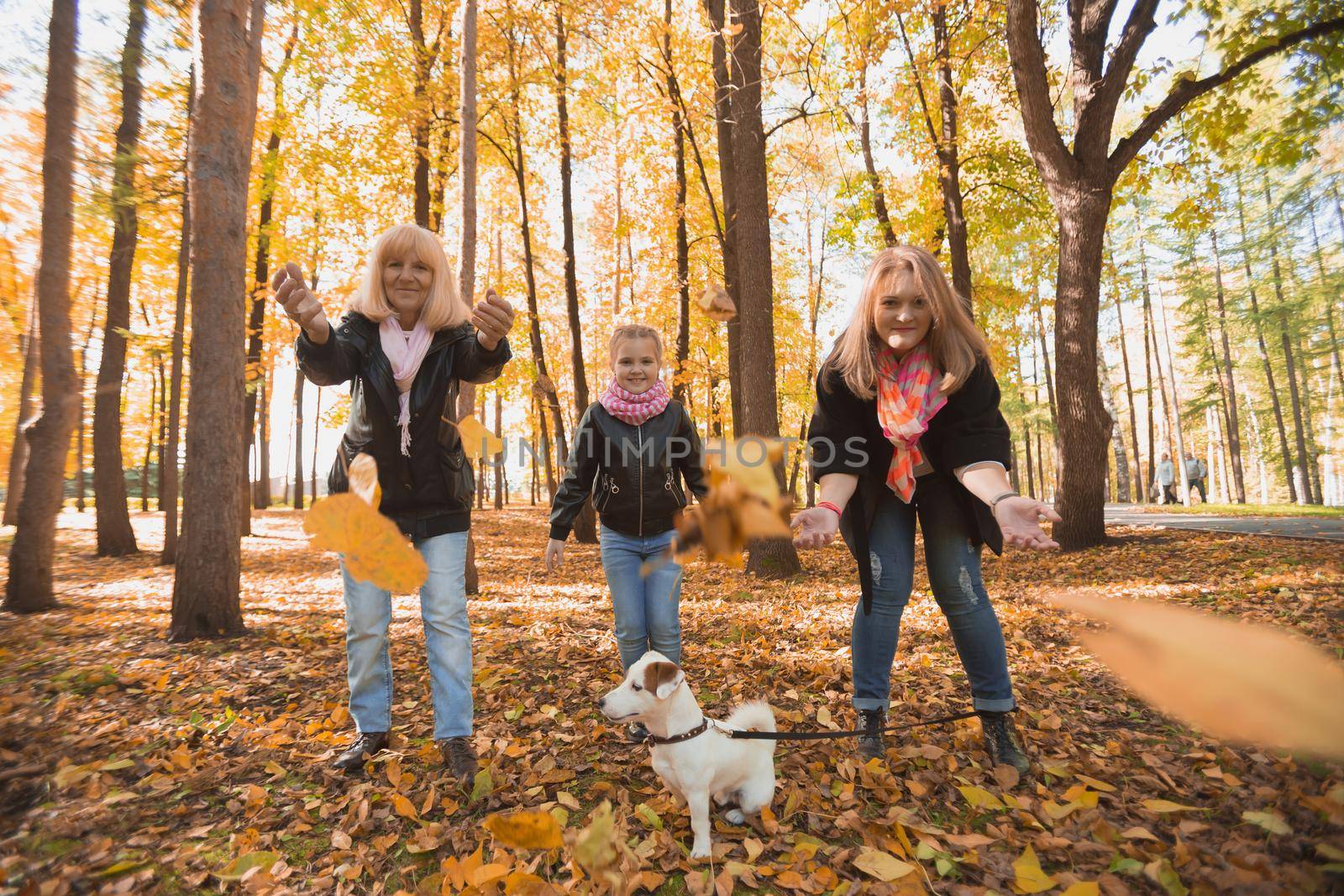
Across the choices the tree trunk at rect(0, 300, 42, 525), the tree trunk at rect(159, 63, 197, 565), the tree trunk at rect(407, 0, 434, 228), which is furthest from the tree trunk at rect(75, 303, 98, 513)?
the tree trunk at rect(407, 0, 434, 228)

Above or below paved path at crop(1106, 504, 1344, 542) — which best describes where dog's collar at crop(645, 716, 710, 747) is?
above

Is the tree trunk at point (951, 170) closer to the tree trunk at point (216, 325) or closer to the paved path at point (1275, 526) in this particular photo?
the paved path at point (1275, 526)

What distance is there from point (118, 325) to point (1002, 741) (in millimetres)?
11307

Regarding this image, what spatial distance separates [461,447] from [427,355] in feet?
1.32

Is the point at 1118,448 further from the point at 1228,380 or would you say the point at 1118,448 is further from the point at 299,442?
the point at 299,442

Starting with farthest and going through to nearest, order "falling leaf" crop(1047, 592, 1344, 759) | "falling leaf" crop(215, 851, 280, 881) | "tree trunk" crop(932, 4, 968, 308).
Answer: "tree trunk" crop(932, 4, 968, 308) → "falling leaf" crop(215, 851, 280, 881) → "falling leaf" crop(1047, 592, 1344, 759)

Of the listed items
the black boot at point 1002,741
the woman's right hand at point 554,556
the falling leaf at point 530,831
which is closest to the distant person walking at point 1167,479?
the black boot at point 1002,741

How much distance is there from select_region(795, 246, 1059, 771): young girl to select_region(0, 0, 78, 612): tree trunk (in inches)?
263

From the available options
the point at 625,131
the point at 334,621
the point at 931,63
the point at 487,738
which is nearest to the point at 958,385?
the point at 487,738

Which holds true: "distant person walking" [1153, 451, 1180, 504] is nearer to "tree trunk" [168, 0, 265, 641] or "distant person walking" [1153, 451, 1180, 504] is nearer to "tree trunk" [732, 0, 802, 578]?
"tree trunk" [732, 0, 802, 578]

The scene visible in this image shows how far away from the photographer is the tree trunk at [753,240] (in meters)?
6.82

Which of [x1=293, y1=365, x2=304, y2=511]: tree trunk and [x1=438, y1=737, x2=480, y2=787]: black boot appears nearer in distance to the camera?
[x1=438, y1=737, x2=480, y2=787]: black boot

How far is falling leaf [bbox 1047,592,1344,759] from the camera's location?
846mm

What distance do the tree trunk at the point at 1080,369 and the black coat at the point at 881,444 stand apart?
647 cm
